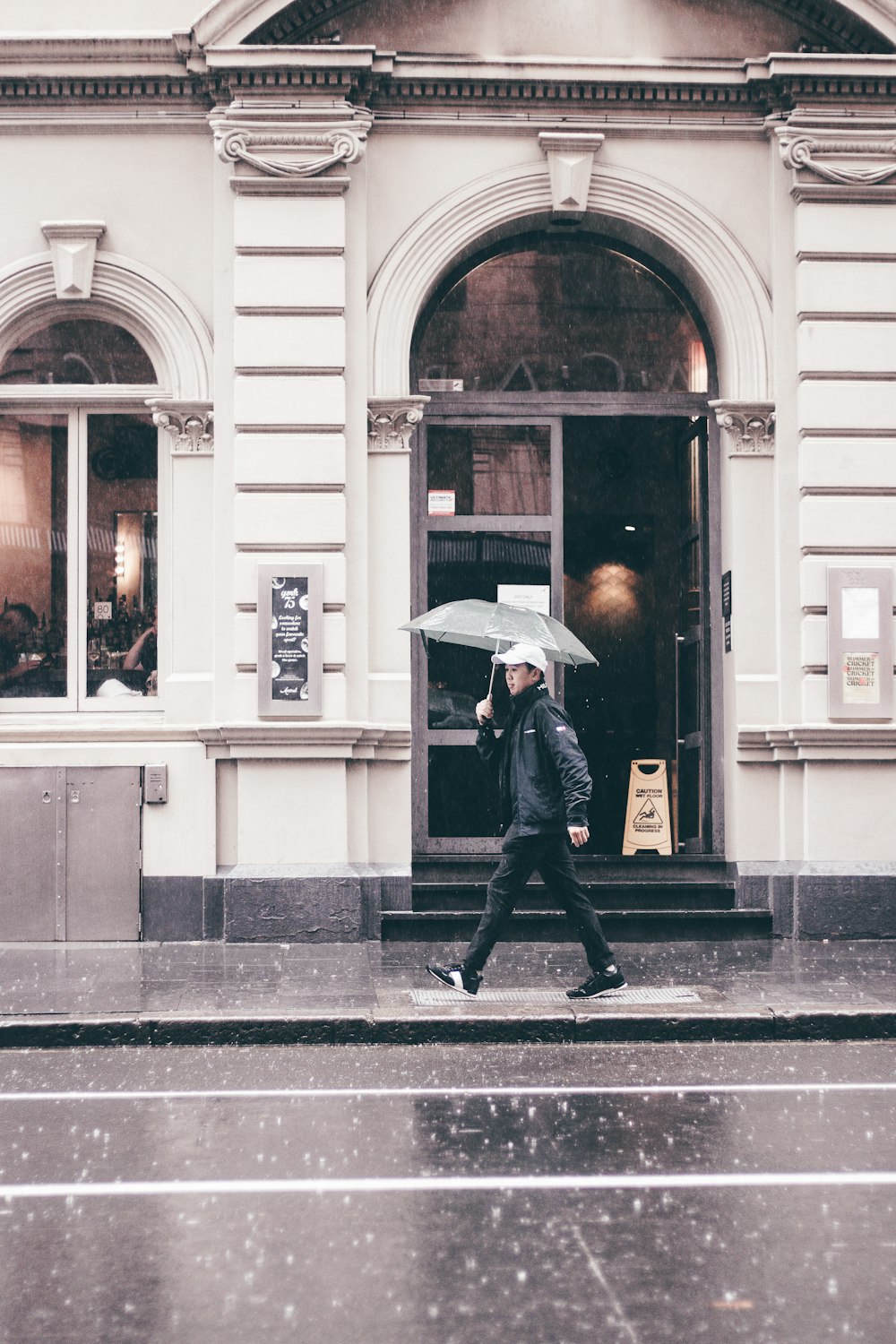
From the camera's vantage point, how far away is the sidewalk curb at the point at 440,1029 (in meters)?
8.05

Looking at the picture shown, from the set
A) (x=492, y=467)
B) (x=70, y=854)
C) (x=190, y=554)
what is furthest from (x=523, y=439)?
(x=70, y=854)

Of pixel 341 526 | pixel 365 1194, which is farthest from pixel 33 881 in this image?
pixel 365 1194

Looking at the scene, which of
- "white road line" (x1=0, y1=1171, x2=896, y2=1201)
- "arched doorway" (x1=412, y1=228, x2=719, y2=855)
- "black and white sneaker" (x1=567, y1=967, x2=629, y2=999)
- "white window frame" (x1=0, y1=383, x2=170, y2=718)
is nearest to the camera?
"white road line" (x1=0, y1=1171, x2=896, y2=1201)

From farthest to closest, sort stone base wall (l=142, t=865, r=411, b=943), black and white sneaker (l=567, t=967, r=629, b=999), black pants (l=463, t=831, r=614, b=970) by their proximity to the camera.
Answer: stone base wall (l=142, t=865, r=411, b=943), black pants (l=463, t=831, r=614, b=970), black and white sneaker (l=567, t=967, r=629, b=999)

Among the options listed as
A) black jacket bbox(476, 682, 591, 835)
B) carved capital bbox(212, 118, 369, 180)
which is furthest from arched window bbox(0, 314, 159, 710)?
black jacket bbox(476, 682, 591, 835)

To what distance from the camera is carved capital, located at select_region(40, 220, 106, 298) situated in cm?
1133

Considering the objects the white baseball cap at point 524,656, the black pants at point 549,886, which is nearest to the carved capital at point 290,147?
the white baseball cap at point 524,656

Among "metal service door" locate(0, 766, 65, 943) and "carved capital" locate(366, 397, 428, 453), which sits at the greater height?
"carved capital" locate(366, 397, 428, 453)

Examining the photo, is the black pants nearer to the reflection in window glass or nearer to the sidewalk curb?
the sidewalk curb

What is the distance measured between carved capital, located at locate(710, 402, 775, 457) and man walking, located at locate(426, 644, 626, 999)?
333 centimetres

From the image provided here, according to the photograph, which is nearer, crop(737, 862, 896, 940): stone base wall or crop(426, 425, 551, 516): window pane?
crop(737, 862, 896, 940): stone base wall

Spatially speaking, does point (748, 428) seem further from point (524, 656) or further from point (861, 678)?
point (524, 656)

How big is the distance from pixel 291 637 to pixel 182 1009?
341 cm

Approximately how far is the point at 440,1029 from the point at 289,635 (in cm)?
375
